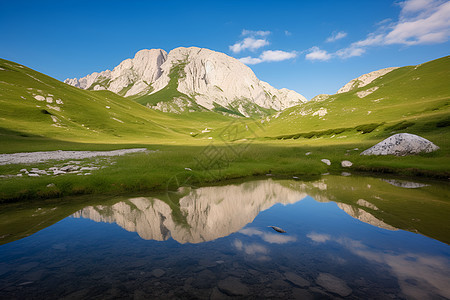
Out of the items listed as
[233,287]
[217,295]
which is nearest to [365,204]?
[233,287]

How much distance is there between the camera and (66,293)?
8211 mm

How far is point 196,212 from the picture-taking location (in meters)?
17.9

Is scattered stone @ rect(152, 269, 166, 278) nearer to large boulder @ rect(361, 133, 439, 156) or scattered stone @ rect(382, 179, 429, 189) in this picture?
scattered stone @ rect(382, 179, 429, 189)

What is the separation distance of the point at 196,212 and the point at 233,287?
962 centimetres

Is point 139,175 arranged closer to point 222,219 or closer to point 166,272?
point 222,219

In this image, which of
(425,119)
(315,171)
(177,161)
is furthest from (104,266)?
(425,119)

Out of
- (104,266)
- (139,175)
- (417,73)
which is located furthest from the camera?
(417,73)

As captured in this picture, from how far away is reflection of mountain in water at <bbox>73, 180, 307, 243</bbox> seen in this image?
1434 cm

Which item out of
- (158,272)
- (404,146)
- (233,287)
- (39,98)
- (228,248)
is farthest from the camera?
(39,98)

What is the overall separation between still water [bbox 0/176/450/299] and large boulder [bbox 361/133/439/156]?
20.1m

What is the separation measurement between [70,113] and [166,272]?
130m

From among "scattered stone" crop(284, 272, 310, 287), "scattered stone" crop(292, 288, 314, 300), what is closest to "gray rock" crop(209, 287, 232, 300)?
"scattered stone" crop(292, 288, 314, 300)

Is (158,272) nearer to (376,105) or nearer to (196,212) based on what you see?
(196,212)

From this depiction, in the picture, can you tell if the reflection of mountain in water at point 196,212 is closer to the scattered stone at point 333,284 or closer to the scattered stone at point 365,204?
the scattered stone at point 365,204
